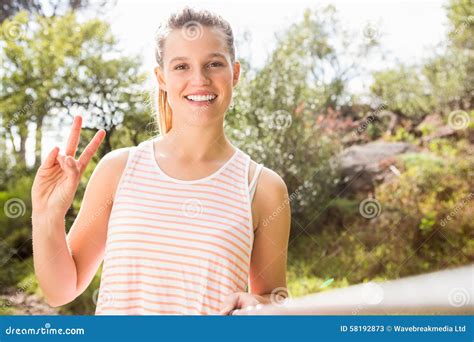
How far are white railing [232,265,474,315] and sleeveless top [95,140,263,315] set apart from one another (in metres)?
3.45

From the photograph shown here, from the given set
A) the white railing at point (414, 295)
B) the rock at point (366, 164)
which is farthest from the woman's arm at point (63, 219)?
the rock at point (366, 164)

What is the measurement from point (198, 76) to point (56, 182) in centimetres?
37

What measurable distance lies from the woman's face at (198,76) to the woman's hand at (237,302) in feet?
1.30

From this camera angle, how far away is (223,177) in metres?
1.39

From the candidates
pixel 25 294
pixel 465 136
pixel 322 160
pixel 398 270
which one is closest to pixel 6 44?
pixel 25 294

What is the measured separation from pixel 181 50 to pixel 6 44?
4.48 metres

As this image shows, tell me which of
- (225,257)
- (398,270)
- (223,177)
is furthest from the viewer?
(398,270)

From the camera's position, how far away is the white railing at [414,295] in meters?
4.82

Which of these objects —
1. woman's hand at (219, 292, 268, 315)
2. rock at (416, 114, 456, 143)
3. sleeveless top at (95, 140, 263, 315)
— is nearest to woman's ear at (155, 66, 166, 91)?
sleeveless top at (95, 140, 263, 315)

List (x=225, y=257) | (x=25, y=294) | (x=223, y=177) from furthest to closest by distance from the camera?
(x=25, y=294) → (x=223, y=177) → (x=225, y=257)

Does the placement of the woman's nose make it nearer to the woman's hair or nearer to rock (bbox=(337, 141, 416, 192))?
the woman's hair

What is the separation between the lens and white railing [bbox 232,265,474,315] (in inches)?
→ 190

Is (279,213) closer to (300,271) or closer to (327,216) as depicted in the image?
(300,271)

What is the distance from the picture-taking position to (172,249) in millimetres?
1271
